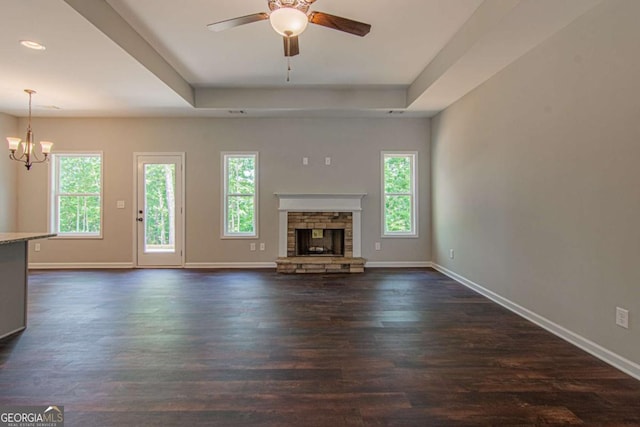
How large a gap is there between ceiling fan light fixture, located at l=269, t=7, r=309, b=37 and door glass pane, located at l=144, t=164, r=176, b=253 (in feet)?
14.3

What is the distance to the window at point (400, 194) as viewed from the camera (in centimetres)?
606

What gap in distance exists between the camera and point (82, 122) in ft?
19.3

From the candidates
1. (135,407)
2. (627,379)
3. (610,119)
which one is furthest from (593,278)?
(135,407)

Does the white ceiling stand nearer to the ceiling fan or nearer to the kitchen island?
the ceiling fan

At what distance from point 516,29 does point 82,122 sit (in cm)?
672

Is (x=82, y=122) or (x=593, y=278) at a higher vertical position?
(x=82, y=122)

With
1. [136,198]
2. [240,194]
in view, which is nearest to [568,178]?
[240,194]

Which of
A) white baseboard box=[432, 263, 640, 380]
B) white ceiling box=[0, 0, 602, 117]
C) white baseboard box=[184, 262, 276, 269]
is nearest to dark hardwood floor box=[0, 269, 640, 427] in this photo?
white baseboard box=[432, 263, 640, 380]

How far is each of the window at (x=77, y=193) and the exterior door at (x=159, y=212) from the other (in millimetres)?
749

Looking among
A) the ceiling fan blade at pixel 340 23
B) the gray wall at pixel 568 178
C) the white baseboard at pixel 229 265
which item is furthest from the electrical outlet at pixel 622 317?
the white baseboard at pixel 229 265

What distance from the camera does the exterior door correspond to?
5.92 metres

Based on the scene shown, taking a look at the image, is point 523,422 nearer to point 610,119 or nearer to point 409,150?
point 610,119

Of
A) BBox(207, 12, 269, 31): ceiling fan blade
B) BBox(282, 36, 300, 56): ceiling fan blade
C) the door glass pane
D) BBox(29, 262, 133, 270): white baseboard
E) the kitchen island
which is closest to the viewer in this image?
BBox(207, 12, 269, 31): ceiling fan blade

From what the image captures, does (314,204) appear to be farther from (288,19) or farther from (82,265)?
(82,265)
